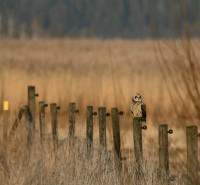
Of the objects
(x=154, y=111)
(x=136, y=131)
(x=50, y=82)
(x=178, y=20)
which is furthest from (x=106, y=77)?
(x=178, y=20)

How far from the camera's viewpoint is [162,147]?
419 cm

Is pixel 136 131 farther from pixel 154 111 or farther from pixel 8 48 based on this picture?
pixel 8 48

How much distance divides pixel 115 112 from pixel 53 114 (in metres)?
1.71

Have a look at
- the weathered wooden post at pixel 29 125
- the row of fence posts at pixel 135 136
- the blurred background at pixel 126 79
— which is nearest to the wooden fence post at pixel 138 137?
the row of fence posts at pixel 135 136

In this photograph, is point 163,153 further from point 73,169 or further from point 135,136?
point 73,169

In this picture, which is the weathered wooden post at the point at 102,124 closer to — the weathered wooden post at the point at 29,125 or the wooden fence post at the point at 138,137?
the wooden fence post at the point at 138,137

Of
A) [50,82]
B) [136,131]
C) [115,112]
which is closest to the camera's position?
[136,131]

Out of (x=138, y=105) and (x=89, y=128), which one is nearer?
(x=138, y=105)

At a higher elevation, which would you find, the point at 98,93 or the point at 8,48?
the point at 8,48

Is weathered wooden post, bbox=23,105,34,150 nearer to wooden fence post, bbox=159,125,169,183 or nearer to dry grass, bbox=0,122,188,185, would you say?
dry grass, bbox=0,122,188,185

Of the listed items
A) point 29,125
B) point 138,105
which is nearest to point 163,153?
point 138,105

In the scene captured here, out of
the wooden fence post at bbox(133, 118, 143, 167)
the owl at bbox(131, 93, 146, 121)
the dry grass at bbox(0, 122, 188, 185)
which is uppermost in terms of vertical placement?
the owl at bbox(131, 93, 146, 121)

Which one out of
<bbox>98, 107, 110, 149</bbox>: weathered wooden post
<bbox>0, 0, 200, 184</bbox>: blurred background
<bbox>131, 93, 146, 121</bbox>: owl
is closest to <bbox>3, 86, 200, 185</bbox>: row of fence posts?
<bbox>98, 107, 110, 149</bbox>: weathered wooden post

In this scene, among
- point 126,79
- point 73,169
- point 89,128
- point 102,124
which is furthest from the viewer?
point 126,79
